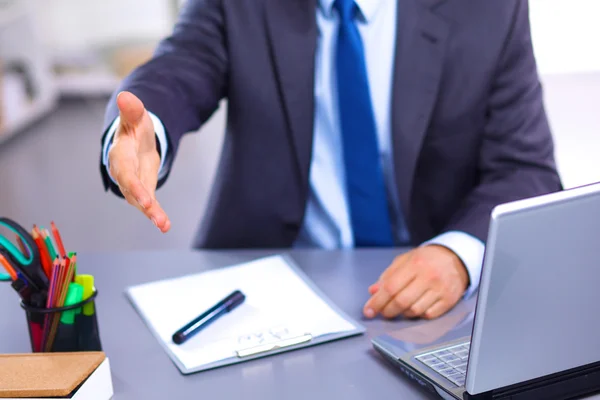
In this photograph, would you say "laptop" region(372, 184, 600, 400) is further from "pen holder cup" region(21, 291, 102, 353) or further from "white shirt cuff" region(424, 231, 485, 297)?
"pen holder cup" region(21, 291, 102, 353)

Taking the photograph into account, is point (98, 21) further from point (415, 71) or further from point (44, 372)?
point (44, 372)

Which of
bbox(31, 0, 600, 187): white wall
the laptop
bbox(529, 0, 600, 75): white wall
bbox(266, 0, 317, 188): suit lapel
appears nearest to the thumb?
bbox(266, 0, 317, 188): suit lapel

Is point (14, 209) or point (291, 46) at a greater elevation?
point (291, 46)

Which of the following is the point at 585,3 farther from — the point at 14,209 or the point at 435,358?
the point at 435,358

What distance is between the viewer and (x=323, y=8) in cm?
128

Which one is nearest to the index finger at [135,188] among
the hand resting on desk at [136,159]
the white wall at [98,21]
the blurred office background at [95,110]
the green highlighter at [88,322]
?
the hand resting on desk at [136,159]

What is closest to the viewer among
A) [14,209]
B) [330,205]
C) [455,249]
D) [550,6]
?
[455,249]

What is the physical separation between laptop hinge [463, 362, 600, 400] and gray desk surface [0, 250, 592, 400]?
12 centimetres

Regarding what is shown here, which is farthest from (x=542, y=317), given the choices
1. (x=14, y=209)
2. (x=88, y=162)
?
(x=88, y=162)

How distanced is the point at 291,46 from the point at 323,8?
9cm

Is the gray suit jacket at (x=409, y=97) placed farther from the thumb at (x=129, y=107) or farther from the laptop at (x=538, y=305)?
the laptop at (x=538, y=305)

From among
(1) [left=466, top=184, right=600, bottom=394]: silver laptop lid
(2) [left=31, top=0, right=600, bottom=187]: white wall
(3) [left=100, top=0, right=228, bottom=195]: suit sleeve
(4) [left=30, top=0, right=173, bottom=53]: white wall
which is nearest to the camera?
(1) [left=466, top=184, right=600, bottom=394]: silver laptop lid

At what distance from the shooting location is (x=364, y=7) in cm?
126

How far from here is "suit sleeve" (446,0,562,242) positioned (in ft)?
4.00
